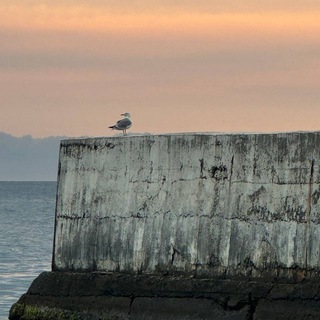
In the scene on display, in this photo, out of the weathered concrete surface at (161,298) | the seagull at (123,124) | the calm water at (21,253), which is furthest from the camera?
the calm water at (21,253)

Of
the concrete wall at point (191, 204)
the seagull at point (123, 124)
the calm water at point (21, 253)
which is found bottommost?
the calm water at point (21, 253)

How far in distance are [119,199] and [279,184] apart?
2059mm

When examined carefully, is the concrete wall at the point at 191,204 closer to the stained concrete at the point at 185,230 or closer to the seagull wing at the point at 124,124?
the stained concrete at the point at 185,230

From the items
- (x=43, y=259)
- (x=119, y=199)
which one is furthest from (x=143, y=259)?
(x=43, y=259)

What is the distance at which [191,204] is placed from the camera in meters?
15.7

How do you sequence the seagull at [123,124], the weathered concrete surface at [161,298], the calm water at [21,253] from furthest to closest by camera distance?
1. the calm water at [21,253]
2. the seagull at [123,124]
3. the weathered concrete surface at [161,298]

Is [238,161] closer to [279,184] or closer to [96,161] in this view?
[279,184]

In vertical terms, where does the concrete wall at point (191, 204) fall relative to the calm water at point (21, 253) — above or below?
above

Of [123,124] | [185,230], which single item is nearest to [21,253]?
[123,124]

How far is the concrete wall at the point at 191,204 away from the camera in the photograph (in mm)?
14883

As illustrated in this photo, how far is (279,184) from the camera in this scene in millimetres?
15031

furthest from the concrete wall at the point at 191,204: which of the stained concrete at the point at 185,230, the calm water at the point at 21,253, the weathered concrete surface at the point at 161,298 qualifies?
the calm water at the point at 21,253

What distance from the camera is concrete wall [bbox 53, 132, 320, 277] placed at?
1488cm

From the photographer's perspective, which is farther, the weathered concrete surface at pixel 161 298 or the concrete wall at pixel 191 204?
the concrete wall at pixel 191 204
